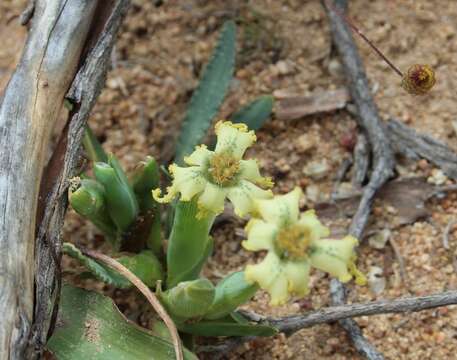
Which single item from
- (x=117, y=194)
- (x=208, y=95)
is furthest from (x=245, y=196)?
(x=208, y=95)

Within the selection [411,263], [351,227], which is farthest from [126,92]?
[411,263]

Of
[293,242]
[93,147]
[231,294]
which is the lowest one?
[231,294]

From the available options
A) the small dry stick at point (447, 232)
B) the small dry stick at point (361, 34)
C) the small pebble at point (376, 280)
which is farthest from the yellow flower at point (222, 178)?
the small dry stick at point (447, 232)

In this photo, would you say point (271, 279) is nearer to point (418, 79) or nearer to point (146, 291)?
point (146, 291)

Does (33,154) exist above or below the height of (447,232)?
above

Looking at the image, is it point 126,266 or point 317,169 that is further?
point 317,169

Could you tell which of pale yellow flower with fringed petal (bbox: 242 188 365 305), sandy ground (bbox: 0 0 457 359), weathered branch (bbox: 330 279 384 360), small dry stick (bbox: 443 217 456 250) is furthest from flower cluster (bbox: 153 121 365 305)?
small dry stick (bbox: 443 217 456 250)

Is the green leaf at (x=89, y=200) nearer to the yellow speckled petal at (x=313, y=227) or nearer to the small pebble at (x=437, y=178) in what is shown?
the yellow speckled petal at (x=313, y=227)
